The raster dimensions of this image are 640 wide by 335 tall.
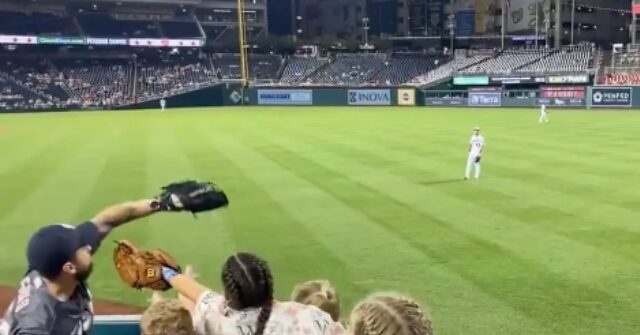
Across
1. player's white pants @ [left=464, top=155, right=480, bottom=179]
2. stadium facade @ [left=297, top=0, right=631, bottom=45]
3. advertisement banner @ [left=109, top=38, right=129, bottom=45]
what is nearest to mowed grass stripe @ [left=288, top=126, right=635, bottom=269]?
player's white pants @ [left=464, top=155, right=480, bottom=179]

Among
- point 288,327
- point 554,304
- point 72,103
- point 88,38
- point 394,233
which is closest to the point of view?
point 288,327

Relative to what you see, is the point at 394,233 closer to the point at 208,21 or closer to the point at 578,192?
the point at 578,192

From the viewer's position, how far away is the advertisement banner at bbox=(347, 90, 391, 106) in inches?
2542

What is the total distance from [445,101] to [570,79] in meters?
10.2

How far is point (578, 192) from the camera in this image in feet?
53.9

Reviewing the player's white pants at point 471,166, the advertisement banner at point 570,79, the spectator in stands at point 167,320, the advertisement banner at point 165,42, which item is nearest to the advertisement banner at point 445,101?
the advertisement banner at point 570,79

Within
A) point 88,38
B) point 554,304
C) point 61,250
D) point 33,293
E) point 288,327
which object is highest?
point 88,38

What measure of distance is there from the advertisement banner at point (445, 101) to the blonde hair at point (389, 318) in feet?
195

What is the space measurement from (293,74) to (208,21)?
2116 cm

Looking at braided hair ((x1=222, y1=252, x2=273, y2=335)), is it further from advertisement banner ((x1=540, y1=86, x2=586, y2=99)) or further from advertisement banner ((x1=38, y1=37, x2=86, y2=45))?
advertisement banner ((x1=38, y1=37, x2=86, y2=45))

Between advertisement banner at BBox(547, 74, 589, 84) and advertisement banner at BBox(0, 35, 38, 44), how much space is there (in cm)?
4959

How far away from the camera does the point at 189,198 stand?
4.29 m

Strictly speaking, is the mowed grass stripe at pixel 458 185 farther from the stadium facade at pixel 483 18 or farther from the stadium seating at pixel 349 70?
the stadium facade at pixel 483 18

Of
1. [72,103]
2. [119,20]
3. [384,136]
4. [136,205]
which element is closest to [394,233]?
[136,205]
